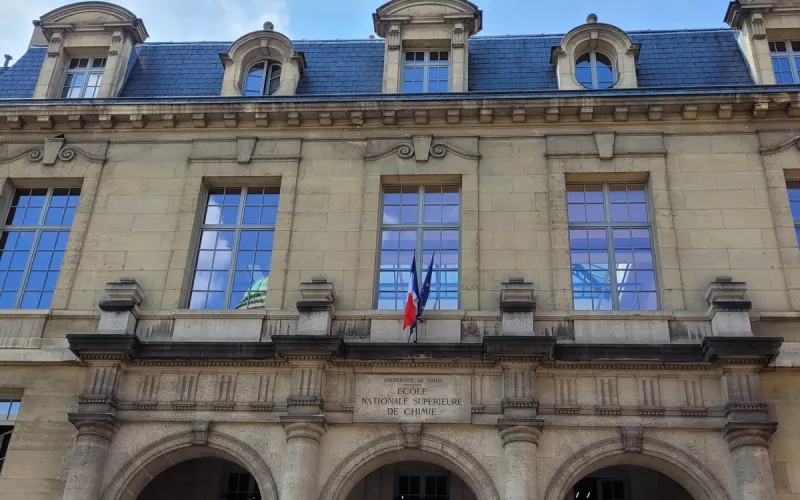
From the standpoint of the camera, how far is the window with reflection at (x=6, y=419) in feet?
38.2

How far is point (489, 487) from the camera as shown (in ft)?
33.8

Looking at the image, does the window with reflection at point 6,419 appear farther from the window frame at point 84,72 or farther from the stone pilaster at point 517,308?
the stone pilaster at point 517,308

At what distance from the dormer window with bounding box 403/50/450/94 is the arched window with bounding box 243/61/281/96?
96.8 inches

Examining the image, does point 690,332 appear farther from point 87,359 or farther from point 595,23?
point 87,359

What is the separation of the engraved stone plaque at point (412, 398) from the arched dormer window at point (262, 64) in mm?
6159

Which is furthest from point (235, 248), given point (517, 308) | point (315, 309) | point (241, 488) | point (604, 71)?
point (604, 71)

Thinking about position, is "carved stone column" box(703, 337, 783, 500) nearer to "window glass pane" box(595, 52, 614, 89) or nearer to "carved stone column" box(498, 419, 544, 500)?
"carved stone column" box(498, 419, 544, 500)

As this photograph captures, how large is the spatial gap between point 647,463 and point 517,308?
2746 mm

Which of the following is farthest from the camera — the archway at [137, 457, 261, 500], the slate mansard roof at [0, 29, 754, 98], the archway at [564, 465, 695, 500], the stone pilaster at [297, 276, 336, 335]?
the slate mansard roof at [0, 29, 754, 98]

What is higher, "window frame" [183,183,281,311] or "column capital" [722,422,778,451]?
"window frame" [183,183,281,311]

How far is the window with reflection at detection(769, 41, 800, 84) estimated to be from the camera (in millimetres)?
13898

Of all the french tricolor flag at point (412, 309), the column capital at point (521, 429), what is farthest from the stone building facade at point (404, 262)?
the french tricolor flag at point (412, 309)

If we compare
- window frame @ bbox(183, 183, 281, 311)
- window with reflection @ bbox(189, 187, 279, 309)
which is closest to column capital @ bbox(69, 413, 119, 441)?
window frame @ bbox(183, 183, 281, 311)

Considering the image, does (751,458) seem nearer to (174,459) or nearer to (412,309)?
(412,309)
